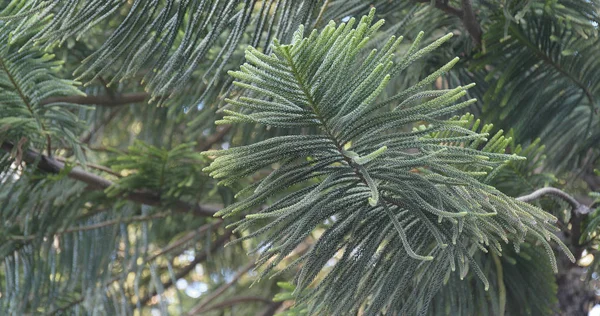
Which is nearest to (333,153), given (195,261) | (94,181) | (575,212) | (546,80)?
(575,212)

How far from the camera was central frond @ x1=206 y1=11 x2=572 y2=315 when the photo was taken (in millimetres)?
866

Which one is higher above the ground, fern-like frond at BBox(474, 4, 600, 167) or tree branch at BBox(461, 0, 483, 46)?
tree branch at BBox(461, 0, 483, 46)

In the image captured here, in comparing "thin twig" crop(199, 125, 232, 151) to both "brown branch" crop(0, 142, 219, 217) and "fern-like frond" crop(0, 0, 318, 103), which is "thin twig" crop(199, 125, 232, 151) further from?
"fern-like frond" crop(0, 0, 318, 103)

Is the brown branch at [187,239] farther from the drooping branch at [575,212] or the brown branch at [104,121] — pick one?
the drooping branch at [575,212]

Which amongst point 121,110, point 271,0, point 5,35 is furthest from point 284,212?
point 121,110

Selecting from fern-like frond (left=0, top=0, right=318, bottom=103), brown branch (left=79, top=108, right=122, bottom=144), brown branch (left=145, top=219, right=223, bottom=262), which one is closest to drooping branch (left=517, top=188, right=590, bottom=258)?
fern-like frond (left=0, top=0, right=318, bottom=103)

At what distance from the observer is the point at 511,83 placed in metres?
1.53

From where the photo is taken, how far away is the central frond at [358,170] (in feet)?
2.84

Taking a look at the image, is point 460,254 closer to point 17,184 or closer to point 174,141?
point 17,184

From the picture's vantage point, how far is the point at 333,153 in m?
0.94

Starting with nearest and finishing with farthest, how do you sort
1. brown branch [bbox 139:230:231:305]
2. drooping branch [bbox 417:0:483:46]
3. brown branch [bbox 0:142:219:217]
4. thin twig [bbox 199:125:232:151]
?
drooping branch [bbox 417:0:483:46] → brown branch [bbox 0:142:219:217] → brown branch [bbox 139:230:231:305] → thin twig [bbox 199:125:232:151]

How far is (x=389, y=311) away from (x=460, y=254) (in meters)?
0.17

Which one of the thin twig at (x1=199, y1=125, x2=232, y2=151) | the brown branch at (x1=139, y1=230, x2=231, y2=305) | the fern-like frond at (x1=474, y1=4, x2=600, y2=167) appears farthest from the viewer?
the thin twig at (x1=199, y1=125, x2=232, y2=151)

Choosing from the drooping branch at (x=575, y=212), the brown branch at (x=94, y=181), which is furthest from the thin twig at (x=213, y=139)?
the drooping branch at (x=575, y=212)
